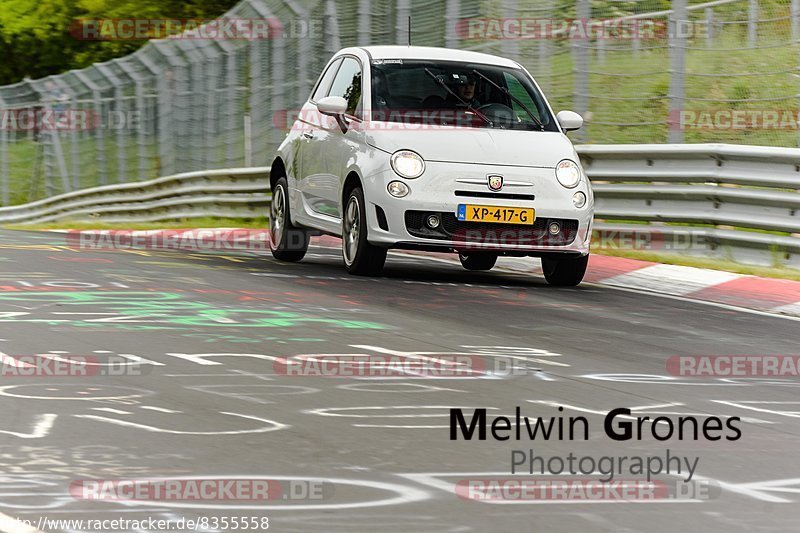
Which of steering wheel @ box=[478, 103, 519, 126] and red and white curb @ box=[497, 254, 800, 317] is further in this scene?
steering wheel @ box=[478, 103, 519, 126]

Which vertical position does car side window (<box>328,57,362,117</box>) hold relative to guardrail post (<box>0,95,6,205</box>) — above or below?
above

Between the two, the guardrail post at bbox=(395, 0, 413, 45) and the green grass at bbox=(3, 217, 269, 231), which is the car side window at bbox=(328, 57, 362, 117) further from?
the green grass at bbox=(3, 217, 269, 231)

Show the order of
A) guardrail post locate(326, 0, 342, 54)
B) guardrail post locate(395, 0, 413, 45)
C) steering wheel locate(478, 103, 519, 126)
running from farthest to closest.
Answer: guardrail post locate(326, 0, 342, 54) < guardrail post locate(395, 0, 413, 45) < steering wheel locate(478, 103, 519, 126)

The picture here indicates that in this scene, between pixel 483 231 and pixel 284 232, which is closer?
pixel 483 231

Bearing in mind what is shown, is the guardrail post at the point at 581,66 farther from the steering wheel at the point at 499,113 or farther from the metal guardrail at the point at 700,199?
the steering wheel at the point at 499,113

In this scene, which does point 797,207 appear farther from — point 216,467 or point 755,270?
point 216,467

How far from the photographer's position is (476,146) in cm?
1179

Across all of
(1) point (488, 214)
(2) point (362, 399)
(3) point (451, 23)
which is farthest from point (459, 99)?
(2) point (362, 399)

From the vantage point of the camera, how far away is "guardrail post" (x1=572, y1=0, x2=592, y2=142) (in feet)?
51.7

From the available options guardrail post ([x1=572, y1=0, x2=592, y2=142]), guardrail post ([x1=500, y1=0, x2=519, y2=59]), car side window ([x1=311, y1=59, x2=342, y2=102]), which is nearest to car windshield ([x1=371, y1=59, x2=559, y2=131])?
car side window ([x1=311, y1=59, x2=342, y2=102])

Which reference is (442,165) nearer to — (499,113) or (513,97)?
(499,113)

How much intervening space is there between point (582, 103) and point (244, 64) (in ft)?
30.4

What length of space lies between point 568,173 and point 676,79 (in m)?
3.38

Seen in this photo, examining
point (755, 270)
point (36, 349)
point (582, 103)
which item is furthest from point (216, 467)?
point (582, 103)
